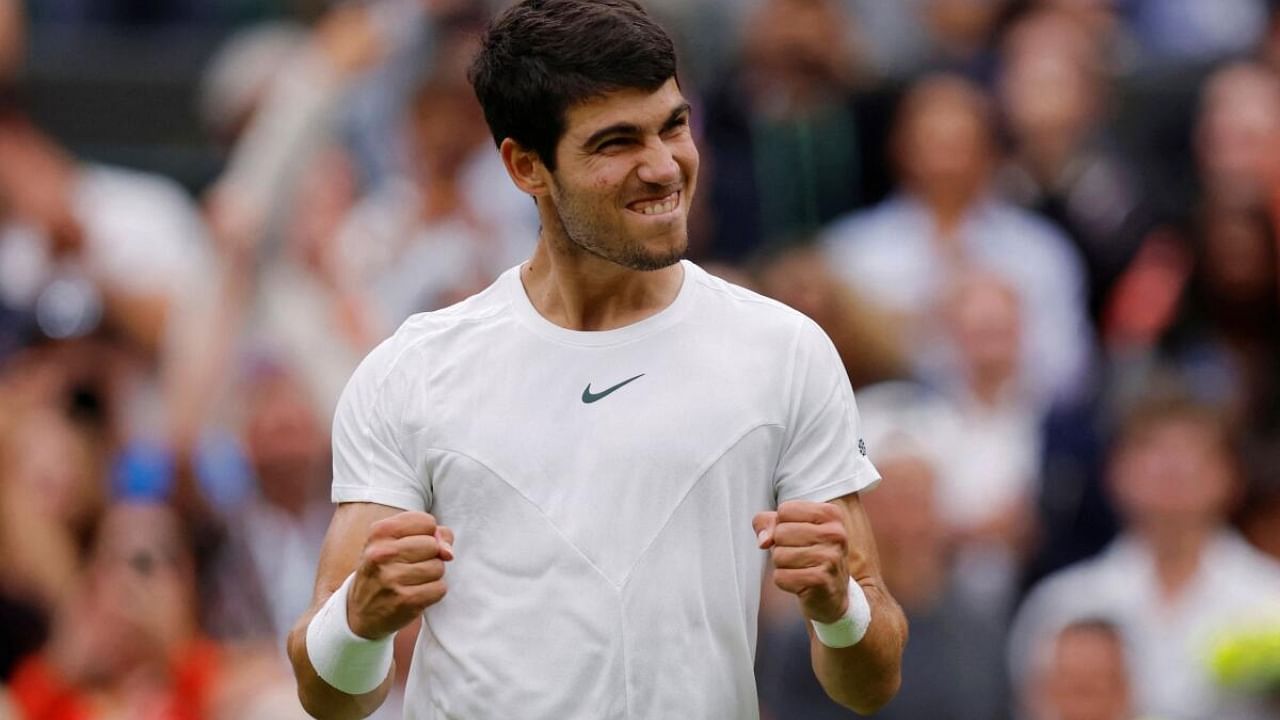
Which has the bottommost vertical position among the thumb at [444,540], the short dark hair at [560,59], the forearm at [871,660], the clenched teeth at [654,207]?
the forearm at [871,660]

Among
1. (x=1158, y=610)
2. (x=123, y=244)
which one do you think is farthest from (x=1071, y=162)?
(x=123, y=244)

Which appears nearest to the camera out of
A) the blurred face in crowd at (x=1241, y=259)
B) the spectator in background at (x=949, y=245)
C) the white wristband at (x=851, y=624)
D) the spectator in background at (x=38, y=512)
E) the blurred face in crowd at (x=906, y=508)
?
the white wristband at (x=851, y=624)

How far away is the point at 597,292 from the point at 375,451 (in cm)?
49

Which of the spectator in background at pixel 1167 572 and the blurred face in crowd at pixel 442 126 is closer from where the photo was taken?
the spectator in background at pixel 1167 572

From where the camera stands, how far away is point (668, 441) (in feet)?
12.7

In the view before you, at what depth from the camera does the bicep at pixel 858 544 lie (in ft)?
12.9

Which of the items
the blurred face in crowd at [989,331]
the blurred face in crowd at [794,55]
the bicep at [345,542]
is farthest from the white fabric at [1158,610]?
the bicep at [345,542]

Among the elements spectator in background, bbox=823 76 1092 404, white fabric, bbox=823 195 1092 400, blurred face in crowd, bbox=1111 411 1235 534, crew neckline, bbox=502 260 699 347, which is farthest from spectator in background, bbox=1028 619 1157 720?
crew neckline, bbox=502 260 699 347

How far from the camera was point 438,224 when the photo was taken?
8.14 meters

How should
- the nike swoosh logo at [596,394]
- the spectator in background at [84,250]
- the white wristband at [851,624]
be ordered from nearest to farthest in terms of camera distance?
the white wristband at [851,624] < the nike swoosh logo at [596,394] < the spectator in background at [84,250]

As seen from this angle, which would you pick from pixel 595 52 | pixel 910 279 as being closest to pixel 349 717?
pixel 595 52

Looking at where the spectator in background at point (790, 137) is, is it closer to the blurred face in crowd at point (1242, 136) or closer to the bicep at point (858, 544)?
the blurred face in crowd at point (1242, 136)

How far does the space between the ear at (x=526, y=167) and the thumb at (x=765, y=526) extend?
0.75 metres

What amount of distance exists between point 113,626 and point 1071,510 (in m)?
3.23
